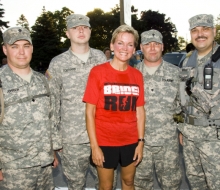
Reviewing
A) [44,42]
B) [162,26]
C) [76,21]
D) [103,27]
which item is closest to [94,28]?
[103,27]

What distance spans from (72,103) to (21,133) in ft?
2.74

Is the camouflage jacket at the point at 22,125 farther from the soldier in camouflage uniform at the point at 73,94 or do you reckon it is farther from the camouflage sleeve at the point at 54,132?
the soldier in camouflage uniform at the point at 73,94

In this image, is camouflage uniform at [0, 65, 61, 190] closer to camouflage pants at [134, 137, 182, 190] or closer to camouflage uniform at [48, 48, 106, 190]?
camouflage uniform at [48, 48, 106, 190]

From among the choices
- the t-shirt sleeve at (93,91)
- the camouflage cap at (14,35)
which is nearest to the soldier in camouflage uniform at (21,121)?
the camouflage cap at (14,35)

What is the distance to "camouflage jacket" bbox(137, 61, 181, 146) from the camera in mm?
3609

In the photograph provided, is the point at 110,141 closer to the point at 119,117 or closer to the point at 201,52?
the point at 119,117

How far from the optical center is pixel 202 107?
333cm

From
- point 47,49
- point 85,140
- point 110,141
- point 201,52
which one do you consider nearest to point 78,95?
point 85,140

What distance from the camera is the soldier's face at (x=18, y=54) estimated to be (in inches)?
114

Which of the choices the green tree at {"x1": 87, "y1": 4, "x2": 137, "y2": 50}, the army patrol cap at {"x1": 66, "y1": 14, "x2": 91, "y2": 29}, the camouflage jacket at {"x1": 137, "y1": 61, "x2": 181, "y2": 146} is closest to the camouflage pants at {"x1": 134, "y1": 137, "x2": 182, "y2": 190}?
the camouflage jacket at {"x1": 137, "y1": 61, "x2": 181, "y2": 146}

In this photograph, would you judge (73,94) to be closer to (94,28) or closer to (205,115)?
(205,115)

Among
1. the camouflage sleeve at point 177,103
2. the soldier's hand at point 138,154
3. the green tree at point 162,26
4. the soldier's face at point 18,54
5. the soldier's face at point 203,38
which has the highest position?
the green tree at point 162,26

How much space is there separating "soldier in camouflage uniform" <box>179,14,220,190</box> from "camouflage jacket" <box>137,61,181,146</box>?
0.53ft

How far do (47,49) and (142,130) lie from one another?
47151 millimetres
